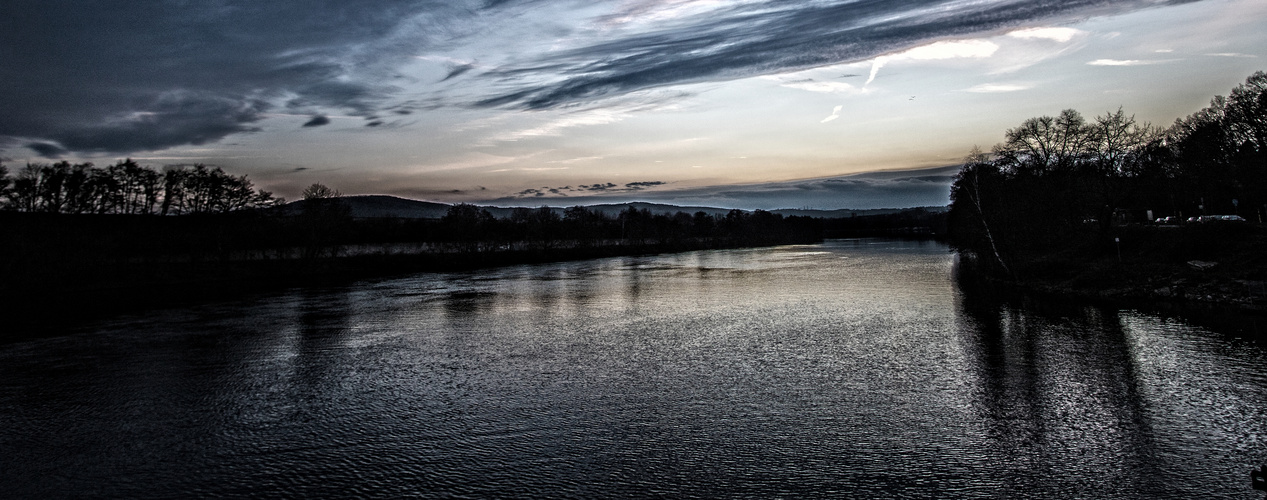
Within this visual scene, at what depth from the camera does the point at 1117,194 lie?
41688 millimetres

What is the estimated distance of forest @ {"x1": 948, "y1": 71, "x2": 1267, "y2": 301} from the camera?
103 feet

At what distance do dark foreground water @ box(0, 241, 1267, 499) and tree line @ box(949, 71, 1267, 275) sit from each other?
20181 millimetres

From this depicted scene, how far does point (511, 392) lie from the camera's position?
1296 cm

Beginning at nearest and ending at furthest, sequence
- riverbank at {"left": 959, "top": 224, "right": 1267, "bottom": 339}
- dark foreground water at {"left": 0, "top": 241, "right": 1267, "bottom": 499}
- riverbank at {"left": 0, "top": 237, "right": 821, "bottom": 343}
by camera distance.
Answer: dark foreground water at {"left": 0, "top": 241, "right": 1267, "bottom": 499} < riverbank at {"left": 959, "top": 224, "right": 1267, "bottom": 339} < riverbank at {"left": 0, "top": 237, "right": 821, "bottom": 343}

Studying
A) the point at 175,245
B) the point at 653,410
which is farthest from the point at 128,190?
the point at 653,410

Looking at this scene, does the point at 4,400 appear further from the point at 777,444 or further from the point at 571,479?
the point at 777,444

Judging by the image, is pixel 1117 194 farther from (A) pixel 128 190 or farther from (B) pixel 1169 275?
(A) pixel 128 190

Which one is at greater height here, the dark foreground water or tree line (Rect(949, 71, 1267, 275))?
tree line (Rect(949, 71, 1267, 275))

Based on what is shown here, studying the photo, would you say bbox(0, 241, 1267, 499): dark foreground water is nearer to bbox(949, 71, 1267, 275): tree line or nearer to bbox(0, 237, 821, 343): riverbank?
bbox(0, 237, 821, 343): riverbank

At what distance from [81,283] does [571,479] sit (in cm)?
5064

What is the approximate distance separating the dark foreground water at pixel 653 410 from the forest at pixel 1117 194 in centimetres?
1324

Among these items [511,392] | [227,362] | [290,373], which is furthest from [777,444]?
[227,362]

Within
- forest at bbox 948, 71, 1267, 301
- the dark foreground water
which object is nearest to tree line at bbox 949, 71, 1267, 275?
forest at bbox 948, 71, 1267, 301

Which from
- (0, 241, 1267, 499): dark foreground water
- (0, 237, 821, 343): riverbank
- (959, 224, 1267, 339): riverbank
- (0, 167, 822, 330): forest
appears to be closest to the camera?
(0, 241, 1267, 499): dark foreground water
